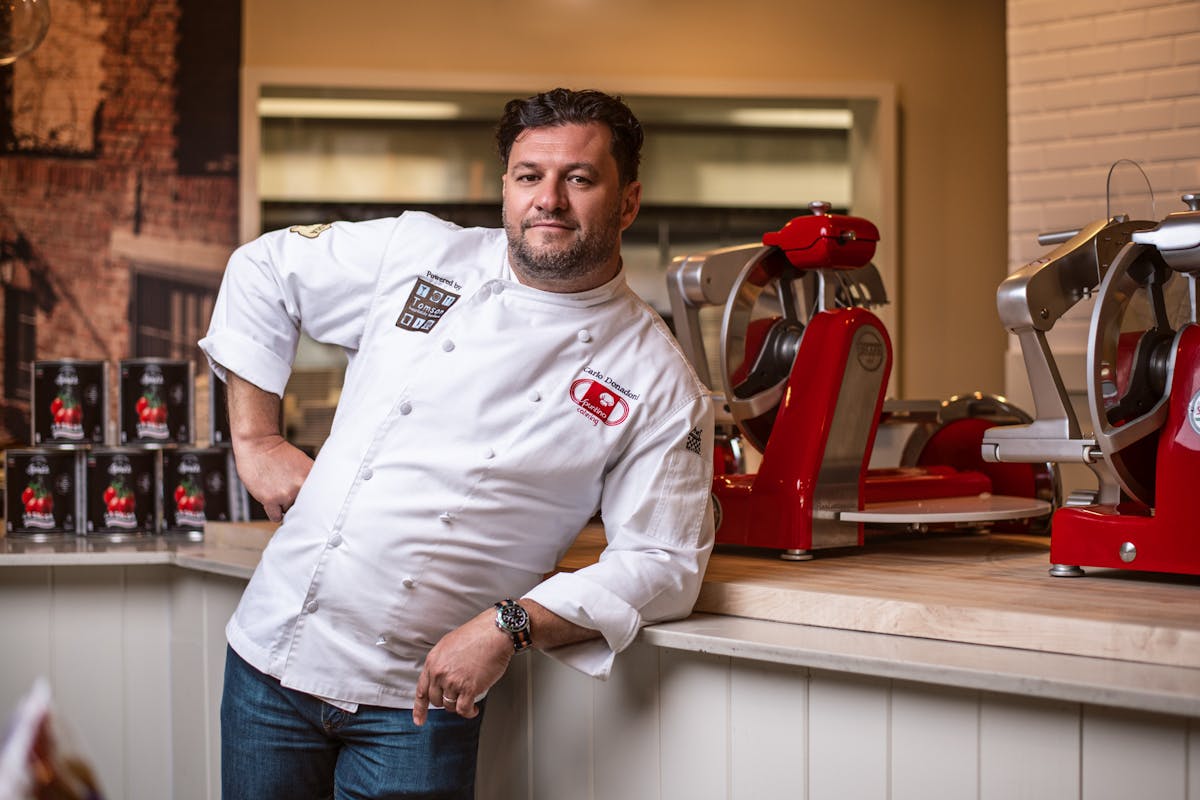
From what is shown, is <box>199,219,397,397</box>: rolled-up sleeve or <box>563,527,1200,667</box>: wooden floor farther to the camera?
<box>199,219,397,397</box>: rolled-up sleeve

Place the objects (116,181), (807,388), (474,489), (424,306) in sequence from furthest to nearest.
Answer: (116,181) → (807,388) → (424,306) → (474,489)

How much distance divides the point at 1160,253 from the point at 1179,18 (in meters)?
2.35

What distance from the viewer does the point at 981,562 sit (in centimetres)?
183

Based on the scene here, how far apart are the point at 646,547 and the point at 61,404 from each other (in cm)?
146

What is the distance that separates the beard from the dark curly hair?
0.08m

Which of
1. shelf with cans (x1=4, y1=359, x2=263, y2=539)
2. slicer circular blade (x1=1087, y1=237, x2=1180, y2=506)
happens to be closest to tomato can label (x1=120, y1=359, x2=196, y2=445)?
shelf with cans (x1=4, y1=359, x2=263, y2=539)

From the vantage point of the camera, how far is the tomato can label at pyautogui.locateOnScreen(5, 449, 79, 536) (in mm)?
2424

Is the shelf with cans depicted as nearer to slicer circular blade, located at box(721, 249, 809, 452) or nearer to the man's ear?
slicer circular blade, located at box(721, 249, 809, 452)

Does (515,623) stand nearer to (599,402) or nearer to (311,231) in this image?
(599,402)

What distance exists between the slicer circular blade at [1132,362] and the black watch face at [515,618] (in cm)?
75

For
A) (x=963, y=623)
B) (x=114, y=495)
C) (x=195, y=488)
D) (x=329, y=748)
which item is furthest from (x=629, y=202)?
(x=114, y=495)

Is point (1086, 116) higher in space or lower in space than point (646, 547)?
higher

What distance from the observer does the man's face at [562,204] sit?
1553 millimetres

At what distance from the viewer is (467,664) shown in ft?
4.65
